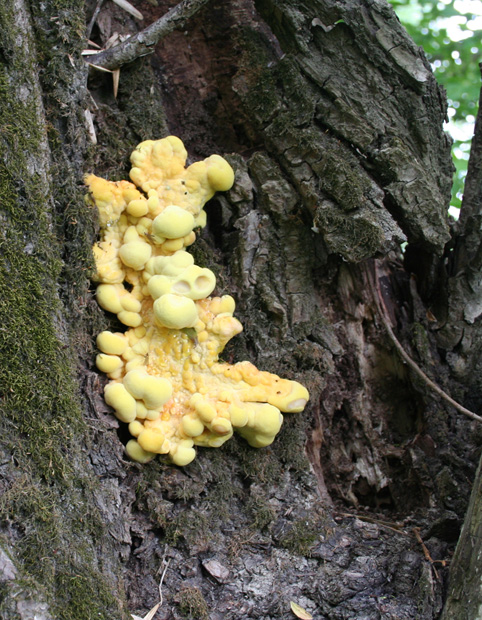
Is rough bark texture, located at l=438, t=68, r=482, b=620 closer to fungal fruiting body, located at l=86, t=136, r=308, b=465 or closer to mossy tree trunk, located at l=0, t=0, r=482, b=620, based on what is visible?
mossy tree trunk, located at l=0, t=0, r=482, b=620

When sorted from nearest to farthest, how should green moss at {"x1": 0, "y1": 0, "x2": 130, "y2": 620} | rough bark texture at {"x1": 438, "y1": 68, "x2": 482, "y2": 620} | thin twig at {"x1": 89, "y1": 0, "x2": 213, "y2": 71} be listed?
green moss at {"x1": 0, "y1": 0, "x2": 130, "y2": 620} → thin twig at {"x1": 89, "y1": 0, "x2": 213, "y2": 71} → rough bark texture at {"x1": 438, "y1": 68, "x2": 482, "y2": 620}

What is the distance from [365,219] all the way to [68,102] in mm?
1483

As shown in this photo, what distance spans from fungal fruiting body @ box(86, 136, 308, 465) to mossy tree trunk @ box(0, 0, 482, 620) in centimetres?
12

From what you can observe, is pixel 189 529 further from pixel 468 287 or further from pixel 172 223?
pixel 468 287

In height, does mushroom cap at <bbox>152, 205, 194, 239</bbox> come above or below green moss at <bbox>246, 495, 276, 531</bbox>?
above

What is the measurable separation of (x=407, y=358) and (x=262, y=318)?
871mm

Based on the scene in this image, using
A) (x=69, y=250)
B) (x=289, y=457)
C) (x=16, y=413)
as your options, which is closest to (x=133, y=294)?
(x=69, y=250)

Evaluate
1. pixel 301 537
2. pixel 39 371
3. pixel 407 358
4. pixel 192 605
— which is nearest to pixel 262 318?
pixel 407 358

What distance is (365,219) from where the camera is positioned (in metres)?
2.61

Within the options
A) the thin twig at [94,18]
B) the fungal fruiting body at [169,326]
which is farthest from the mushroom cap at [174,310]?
the thin twig at [94,18]

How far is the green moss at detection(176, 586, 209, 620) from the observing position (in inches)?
86.0

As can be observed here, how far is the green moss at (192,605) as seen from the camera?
2.18 metres

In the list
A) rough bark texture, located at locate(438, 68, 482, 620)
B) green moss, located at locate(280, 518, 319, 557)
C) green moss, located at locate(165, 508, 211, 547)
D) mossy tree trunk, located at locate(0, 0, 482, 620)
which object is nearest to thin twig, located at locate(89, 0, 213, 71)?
mossy tree trunk, located at locate(0, 0, 482, 620)

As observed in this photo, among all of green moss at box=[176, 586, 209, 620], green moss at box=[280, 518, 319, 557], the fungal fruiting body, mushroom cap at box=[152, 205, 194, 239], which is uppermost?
mushroom cap at box=[152, 205, 194, 239]
